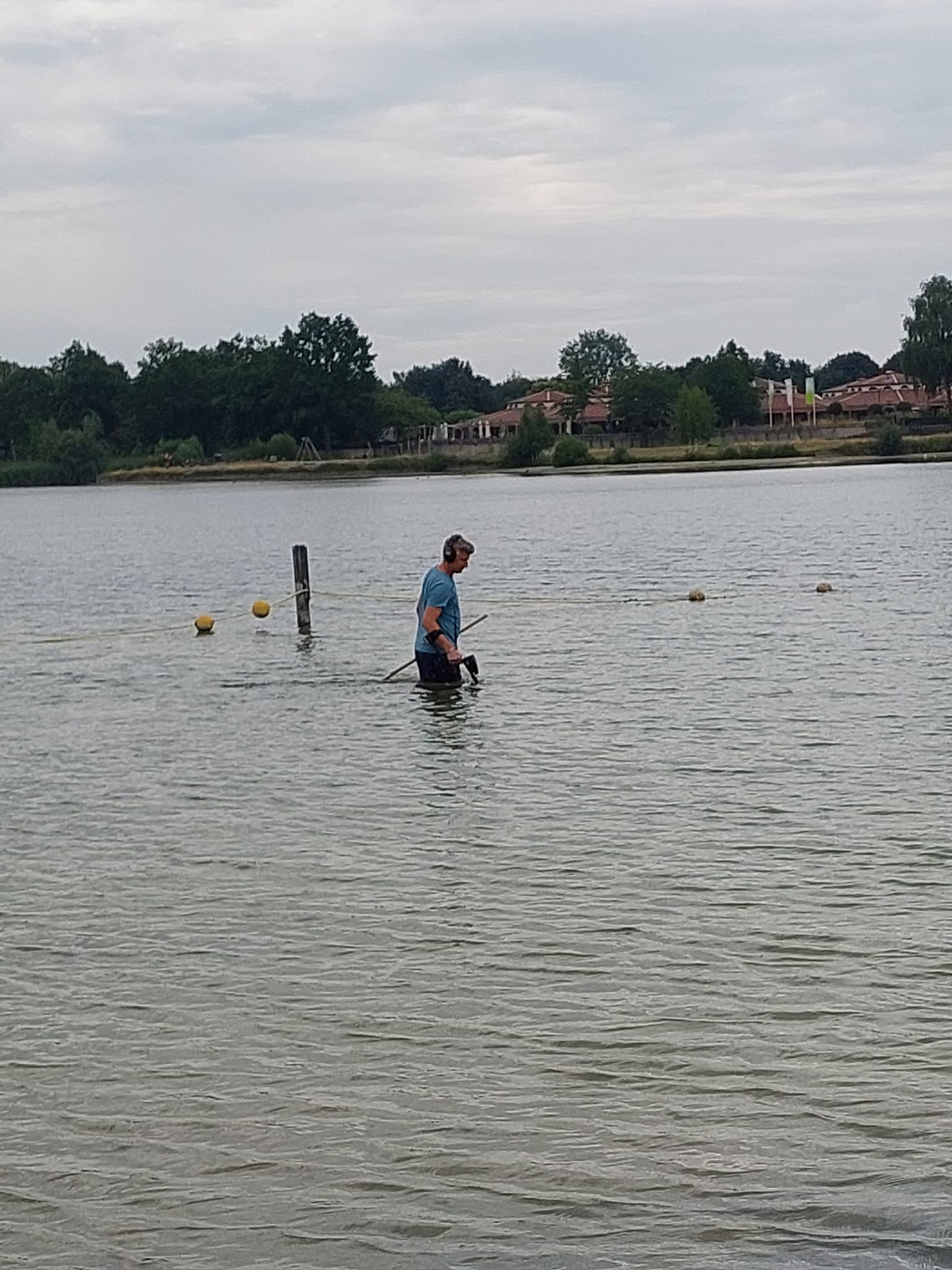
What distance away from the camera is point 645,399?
160 meters

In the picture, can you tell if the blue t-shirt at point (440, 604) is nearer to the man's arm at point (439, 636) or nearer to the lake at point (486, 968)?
the man's arm at point (439, 636)

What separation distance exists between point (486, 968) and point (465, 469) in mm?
156113

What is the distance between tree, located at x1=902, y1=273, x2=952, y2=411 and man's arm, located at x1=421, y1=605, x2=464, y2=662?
134371 mm

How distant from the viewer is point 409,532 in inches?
2901

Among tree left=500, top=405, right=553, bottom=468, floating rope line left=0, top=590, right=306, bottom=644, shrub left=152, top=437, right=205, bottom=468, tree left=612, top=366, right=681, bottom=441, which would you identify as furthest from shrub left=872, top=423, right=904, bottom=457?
floating rope line left=0, top=590, right=306, bottom=644

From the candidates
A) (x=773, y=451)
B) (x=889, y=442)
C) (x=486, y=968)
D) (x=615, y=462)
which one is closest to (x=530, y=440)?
(x=615, y=462)

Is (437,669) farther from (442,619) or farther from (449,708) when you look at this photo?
(442,619)

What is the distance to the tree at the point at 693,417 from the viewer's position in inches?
5753

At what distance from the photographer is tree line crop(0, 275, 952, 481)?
16588cm

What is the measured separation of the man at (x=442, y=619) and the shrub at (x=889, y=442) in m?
123

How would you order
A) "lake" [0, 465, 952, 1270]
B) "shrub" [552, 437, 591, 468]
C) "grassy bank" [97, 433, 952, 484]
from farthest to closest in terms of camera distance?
"shrub" [552, 437, 591, 468] < "grassy bank" [97, 433, 952, 484] < "lake" [0, 465, 952, 1270]

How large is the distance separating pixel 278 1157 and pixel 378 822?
6744mm

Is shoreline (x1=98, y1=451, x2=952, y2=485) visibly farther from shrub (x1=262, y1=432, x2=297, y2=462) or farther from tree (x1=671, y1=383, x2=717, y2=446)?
tree (x1=671, y1=383, x2=717, y2=446)

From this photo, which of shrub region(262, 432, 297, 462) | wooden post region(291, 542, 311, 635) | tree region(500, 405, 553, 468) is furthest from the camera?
shrub region(262, 432, 297, 462)
